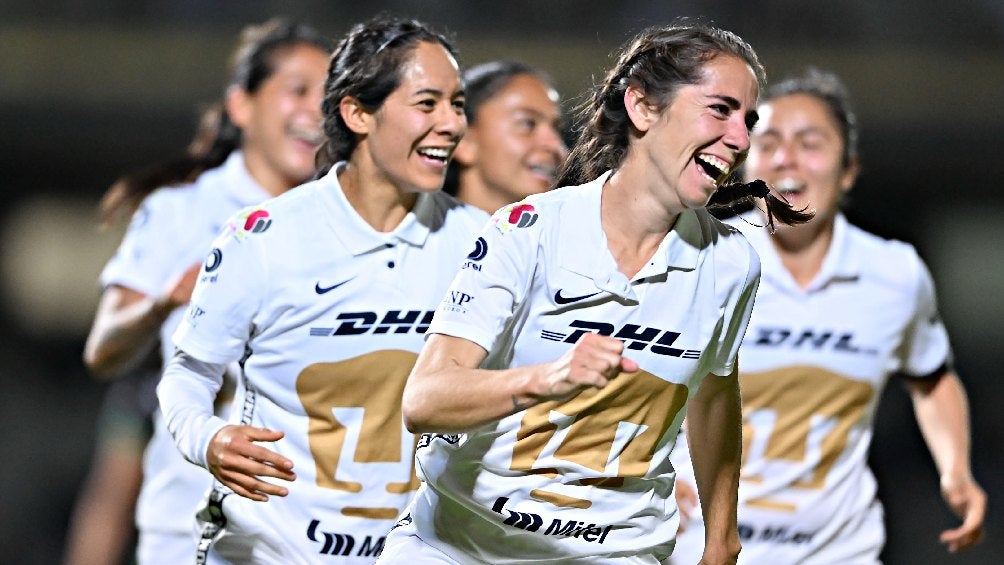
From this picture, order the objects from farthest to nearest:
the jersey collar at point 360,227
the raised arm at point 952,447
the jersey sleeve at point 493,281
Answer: the raised arm at point 952,447, the jersey collar at point 360,227, the jersey sleeve at point 493,281

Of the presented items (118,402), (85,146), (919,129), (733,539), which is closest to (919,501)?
(919,129)

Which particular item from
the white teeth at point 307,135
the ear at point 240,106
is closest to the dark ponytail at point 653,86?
the white teeth at point 307,135

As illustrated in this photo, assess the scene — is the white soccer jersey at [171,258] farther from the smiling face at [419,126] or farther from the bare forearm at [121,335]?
the smiling face at [419,126]

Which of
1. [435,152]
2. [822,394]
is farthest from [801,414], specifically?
[435,152]

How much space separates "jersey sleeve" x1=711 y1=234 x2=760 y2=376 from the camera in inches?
135

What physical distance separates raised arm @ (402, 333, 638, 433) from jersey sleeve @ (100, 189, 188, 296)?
90.4 inches

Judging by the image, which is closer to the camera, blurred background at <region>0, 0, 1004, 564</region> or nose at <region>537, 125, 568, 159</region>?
nose at <region>537, 125, 568, 159</region>

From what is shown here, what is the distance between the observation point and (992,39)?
12.8 m

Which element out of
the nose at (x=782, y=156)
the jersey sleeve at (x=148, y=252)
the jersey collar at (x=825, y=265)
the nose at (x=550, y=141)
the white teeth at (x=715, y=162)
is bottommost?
the jersey sleeve at (x=148, y=252)

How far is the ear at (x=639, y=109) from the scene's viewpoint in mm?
3301

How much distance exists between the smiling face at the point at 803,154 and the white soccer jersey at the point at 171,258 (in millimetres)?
1745

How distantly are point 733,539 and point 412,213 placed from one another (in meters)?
1.14

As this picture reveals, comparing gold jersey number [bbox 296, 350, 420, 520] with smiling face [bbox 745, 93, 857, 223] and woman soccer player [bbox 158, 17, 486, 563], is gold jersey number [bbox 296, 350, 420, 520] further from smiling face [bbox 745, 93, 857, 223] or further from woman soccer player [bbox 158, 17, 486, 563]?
smiling face [bbox 745, 93, 857, 223]

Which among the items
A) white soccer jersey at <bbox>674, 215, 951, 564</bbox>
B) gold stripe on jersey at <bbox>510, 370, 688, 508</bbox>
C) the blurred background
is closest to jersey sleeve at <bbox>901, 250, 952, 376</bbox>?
white soccer jersey at <bbox>674, 215, 951, 564</bbox>
